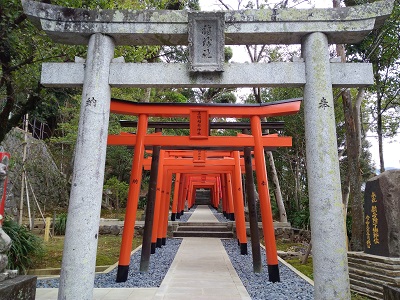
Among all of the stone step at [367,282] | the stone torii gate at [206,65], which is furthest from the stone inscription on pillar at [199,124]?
the stone step at [367,282]

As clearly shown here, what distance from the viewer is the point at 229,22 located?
15.5ft

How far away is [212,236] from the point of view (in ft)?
50.2

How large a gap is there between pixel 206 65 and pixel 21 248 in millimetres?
6453

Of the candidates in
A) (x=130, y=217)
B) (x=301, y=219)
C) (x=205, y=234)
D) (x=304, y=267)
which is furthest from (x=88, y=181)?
(x=301, y=219)

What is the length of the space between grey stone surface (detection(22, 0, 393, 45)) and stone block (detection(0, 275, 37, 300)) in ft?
11.2

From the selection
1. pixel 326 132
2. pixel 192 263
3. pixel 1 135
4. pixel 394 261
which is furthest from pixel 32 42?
pixel 394 261

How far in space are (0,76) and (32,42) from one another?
1012 millimetres

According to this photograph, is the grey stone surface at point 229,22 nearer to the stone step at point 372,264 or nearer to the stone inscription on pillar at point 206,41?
the stone inscription on pillar at point 206,41

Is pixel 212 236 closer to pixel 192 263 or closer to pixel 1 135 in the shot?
pixel 192 263

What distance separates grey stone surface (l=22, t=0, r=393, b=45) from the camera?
181 inches

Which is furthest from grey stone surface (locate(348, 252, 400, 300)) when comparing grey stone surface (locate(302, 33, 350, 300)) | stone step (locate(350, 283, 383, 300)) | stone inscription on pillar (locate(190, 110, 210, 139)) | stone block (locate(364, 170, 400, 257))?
stone inscription on pillar (locate(190, 110, 210, 139))

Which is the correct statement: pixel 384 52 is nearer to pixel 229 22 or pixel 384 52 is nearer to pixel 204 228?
pixel 229 22

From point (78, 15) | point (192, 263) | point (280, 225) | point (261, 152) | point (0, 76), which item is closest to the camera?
point (78, 15)

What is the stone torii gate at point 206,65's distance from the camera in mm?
4395
